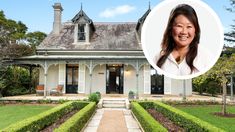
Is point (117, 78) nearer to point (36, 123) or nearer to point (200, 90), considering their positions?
point (200, 90)

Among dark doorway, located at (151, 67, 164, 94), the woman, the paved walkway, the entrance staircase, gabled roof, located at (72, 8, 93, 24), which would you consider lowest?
the paved walkway

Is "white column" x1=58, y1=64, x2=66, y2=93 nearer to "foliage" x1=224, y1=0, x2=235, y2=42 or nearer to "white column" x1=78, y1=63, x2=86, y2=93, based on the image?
"white column" x1=78, y1=63, x2=86, y2=93

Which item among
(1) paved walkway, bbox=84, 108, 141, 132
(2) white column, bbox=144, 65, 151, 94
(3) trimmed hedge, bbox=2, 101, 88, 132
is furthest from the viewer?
(2) white column, bbox=144, 65, 151, 94

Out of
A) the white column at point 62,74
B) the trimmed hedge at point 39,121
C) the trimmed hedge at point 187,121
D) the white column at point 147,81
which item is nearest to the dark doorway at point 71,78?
the white column at point 62,74

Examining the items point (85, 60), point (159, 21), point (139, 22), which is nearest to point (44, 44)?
point (85, 60)

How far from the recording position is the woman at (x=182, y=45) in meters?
1.75

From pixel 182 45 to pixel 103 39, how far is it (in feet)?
71.4

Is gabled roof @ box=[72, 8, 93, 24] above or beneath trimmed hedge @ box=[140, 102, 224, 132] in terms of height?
above

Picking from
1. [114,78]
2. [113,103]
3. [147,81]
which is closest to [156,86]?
[147,81]

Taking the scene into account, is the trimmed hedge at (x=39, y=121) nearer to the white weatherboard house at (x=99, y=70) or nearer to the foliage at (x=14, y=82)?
the white weatherboard house at (x=99, y=70)

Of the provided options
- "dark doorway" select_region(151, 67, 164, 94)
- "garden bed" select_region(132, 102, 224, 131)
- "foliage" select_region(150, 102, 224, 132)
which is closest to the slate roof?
"dark doorway" select_region(151, 67, 164, 94)

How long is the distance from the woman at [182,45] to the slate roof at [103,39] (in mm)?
20250

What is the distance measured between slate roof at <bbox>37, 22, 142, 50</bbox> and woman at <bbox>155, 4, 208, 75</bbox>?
2025 centimetres

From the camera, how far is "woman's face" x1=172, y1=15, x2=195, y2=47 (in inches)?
68.4
